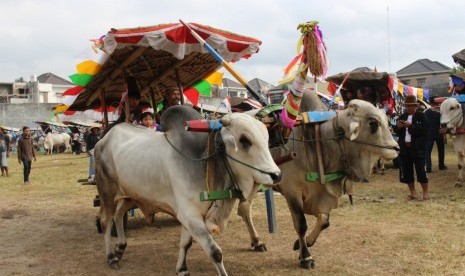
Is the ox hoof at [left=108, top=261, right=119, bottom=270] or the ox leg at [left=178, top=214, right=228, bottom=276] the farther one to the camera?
the ox hoof at [left=108, top=261, right=119, bottom=270]

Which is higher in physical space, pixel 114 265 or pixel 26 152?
pixel 26 152

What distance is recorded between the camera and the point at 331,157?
486cm

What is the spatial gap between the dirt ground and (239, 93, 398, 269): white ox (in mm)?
552

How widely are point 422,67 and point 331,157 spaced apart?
135ft

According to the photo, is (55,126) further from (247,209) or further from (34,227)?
(247,209)

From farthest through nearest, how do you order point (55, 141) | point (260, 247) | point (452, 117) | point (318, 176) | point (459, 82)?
point (55, 141) → point (459, 82) → point (452, 117) → point (260, 247) → point (318, 176)

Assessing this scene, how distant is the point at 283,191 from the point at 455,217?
10.5 feet

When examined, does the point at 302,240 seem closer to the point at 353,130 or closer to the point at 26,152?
the point at 353,130

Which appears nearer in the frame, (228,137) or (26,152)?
(228,137)

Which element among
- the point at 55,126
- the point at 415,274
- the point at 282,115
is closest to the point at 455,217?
the point at 415,274

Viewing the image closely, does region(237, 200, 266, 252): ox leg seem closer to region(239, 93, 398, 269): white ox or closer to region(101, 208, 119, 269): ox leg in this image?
region(239, 93, 398, 269): white ox

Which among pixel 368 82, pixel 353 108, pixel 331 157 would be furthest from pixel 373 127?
pixel 368 82

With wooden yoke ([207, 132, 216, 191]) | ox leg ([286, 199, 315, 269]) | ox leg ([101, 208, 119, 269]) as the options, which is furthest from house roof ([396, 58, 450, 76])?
wooden yoke ([207, 132, 216, 191])

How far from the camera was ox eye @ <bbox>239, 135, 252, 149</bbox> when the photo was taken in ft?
12.2
